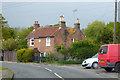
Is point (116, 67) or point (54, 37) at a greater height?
point (54, 37)

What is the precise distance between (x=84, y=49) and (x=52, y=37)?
1207 centimetres

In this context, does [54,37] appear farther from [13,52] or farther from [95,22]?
[95,22]

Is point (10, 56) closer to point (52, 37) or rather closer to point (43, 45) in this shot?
point (43, 45)

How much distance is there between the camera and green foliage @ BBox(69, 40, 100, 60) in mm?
32750

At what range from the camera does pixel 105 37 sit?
168 ft

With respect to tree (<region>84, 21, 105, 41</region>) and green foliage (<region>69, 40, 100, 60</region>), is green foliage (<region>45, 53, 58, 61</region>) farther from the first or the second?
tree (<region>84, 21, 105, 41</region>)

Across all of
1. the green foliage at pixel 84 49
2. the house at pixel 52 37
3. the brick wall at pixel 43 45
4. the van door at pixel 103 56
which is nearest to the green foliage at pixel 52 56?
the green foliage at pixel 84 49

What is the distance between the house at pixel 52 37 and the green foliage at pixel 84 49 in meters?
10.1

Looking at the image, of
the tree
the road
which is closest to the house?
the road

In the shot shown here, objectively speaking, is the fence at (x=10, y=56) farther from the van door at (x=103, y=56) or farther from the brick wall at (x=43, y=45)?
the van door at (x=103, y=56)

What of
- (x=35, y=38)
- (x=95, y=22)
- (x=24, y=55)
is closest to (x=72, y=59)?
(x=24, y=55)

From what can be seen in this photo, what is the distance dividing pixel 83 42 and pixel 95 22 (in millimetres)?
42310

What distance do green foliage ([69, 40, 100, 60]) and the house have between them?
397 inches

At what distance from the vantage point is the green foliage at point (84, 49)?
32750 mm
